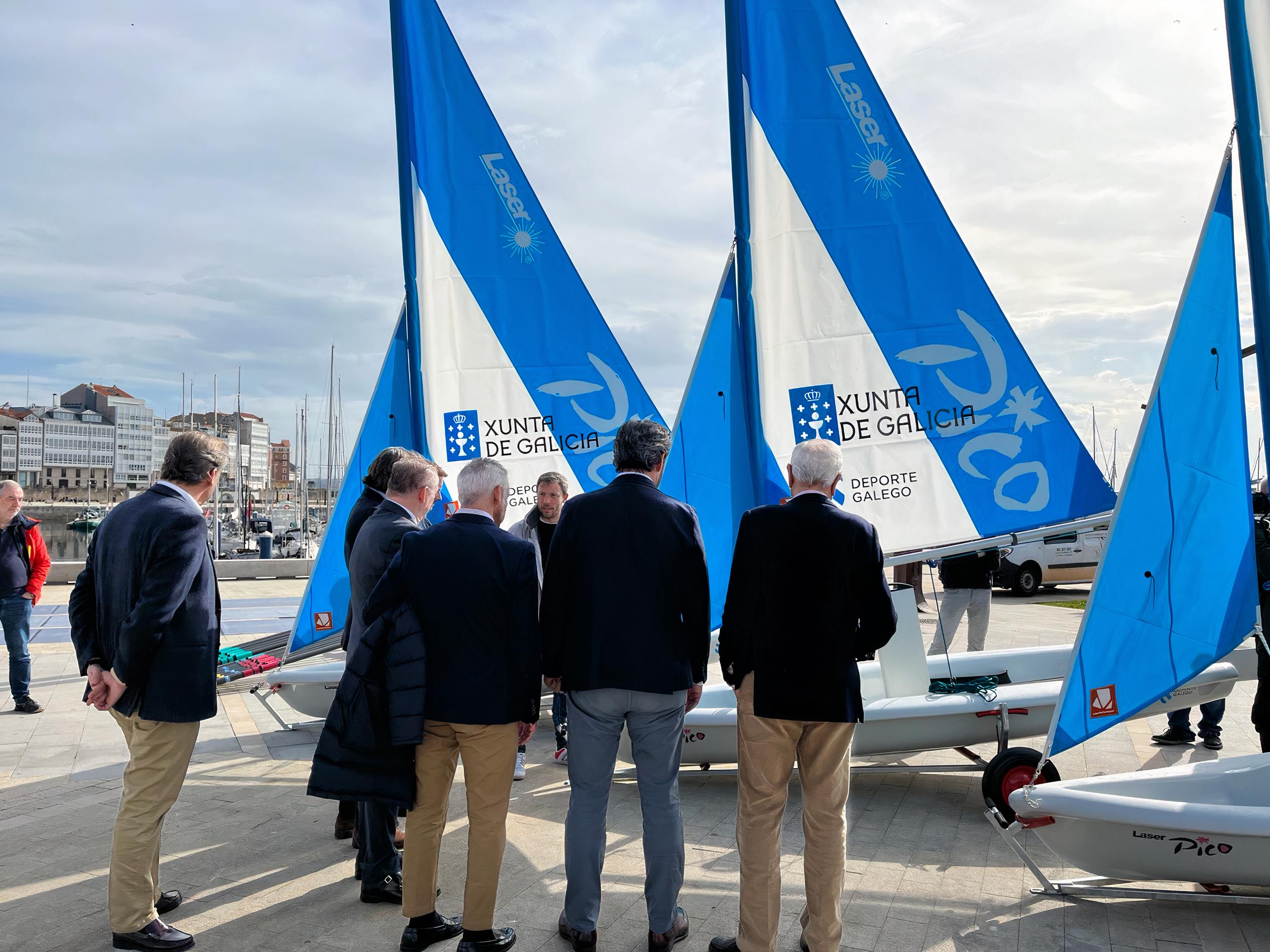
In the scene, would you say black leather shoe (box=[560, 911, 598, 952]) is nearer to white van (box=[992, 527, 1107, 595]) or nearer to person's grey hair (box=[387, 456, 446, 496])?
person's grey hair (box=[387, 456, 446, 496])

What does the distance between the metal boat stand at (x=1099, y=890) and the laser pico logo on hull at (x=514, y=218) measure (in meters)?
4.82

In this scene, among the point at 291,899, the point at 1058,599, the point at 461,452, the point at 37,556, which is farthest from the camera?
the point at 1058,599

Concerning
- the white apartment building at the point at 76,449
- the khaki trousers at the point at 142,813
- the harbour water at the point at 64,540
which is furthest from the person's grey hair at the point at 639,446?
the white apartment building at the point at 76,449

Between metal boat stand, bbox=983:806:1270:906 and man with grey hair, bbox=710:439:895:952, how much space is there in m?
0.94

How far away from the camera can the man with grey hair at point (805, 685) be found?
294 cm

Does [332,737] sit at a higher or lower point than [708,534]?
lower

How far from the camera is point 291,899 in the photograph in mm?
3504

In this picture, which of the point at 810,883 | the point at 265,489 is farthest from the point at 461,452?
the point at 265,489

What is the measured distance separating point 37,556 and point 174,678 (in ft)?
16.5

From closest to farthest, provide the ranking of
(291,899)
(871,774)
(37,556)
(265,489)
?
(291,899) → (871,774) → (37,556) → (265,489)

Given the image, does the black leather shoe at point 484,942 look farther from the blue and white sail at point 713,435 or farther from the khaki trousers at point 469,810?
the blue and white sail at point 713,435

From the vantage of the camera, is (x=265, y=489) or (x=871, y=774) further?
(x=265, y=489)

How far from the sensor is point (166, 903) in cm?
340

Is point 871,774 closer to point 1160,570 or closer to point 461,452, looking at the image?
point 1160,570
